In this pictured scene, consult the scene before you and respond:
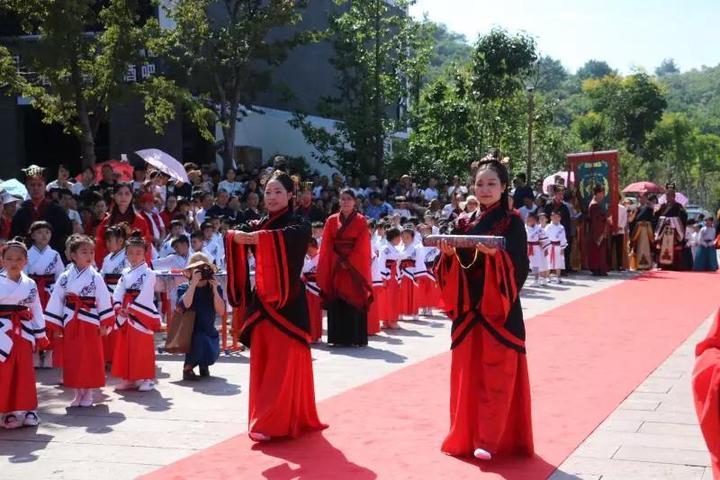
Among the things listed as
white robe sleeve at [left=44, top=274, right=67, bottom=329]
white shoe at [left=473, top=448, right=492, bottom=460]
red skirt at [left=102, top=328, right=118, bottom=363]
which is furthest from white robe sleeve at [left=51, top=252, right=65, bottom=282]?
white shoe at [left=473, top=448, right=492, bottom=460]

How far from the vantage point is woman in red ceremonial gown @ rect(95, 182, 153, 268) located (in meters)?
10.8

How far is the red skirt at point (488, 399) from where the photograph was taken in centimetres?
617

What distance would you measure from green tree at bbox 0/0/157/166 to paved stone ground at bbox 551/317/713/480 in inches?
416

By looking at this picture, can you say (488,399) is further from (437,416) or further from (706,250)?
(706,250)

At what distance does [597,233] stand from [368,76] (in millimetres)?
6574

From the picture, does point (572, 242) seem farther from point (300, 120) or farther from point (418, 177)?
point (300, 120)

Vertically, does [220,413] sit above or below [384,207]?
below

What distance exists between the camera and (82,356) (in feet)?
26.5

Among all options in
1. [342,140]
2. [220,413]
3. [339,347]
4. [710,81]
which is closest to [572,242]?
[342,140]

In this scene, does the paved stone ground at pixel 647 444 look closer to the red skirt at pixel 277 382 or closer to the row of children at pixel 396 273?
the red skirt at pixel 277 382

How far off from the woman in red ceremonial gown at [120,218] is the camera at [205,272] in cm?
136

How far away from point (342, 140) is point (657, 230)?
25.9 feet

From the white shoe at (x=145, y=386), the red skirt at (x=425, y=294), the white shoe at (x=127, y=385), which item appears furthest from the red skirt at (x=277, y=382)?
the red skirt at (x=425, y=294)

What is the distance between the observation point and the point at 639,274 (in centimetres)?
2247
